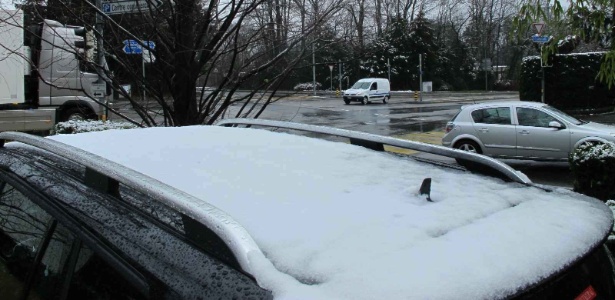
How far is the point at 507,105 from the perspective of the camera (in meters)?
11.8

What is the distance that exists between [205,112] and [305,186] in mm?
4381

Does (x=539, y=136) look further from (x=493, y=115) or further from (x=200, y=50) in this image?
(x=200, y=50)

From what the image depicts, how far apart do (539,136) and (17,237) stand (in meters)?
10.8

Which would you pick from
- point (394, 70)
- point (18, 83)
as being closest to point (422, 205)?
point (18, 83)

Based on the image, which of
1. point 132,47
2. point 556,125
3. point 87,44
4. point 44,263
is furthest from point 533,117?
point 44,263

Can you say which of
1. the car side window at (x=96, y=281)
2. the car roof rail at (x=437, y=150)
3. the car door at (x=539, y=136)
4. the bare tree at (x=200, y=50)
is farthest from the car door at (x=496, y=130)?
the car side window at (x=96, y=281)

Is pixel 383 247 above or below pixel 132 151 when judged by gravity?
below

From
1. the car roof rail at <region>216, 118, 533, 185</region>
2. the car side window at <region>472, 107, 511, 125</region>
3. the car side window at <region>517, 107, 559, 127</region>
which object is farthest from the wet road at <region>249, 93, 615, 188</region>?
the car roof rail at <region>216, 118, 533, 185</region>

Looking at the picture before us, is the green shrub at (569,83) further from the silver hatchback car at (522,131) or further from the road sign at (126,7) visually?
the road sign at (126,7)

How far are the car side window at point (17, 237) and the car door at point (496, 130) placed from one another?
10805mm

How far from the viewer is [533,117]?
11.4 metres

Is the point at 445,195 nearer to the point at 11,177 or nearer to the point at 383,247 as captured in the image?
the point at 383,247

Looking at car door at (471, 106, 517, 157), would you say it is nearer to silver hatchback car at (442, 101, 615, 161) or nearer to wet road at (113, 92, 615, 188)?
silver hatchback car at (442, 101, 615, 161)

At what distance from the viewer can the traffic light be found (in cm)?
633
